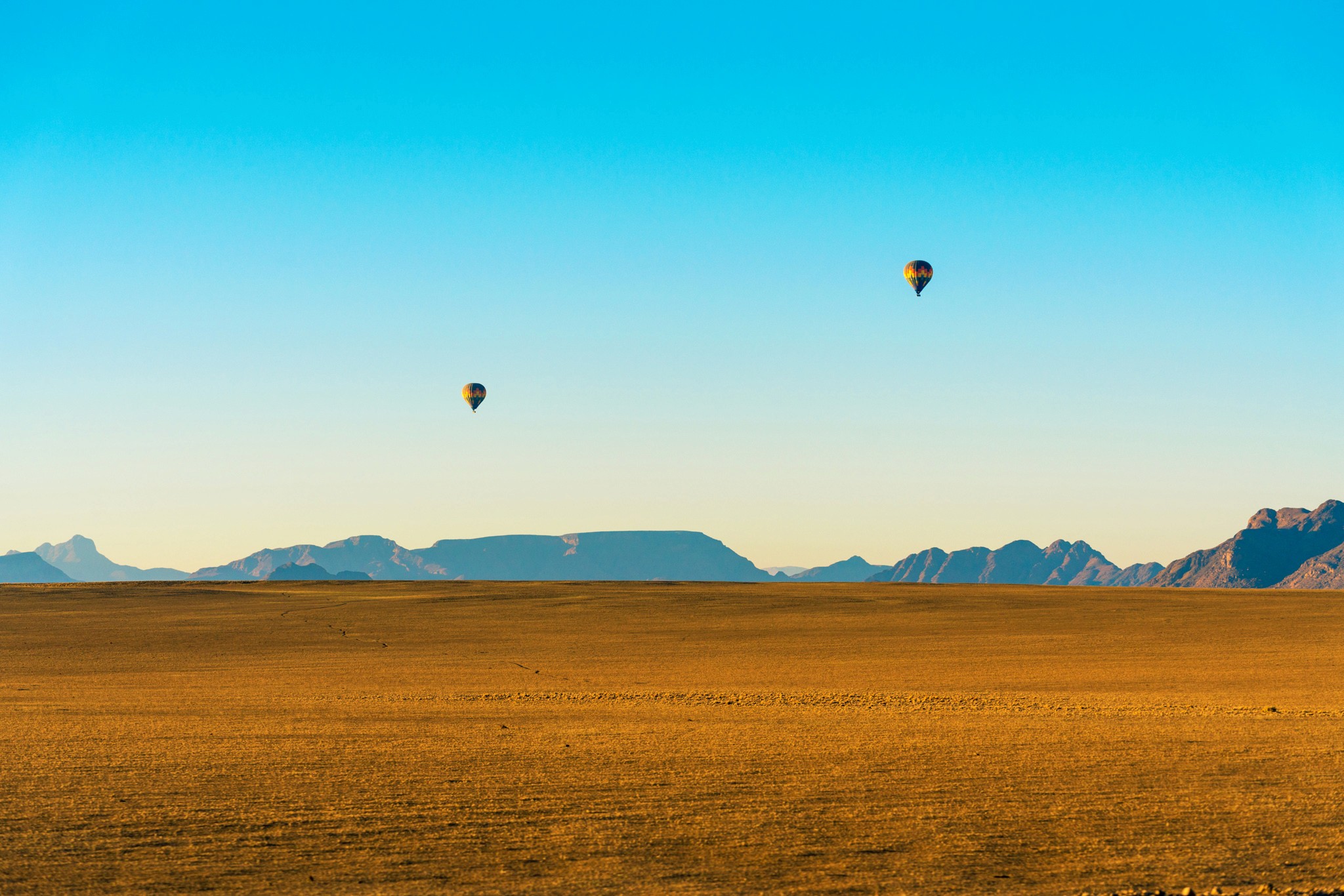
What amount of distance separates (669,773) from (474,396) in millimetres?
56966

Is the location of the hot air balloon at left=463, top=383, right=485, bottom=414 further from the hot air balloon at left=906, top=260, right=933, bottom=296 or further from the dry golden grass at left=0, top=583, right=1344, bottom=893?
Result: the dry golden grass at left=0, top=583, right=1344, bottom=893

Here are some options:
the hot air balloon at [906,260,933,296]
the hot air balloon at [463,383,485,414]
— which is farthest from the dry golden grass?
the hot air balloon at [463,383,485,414]

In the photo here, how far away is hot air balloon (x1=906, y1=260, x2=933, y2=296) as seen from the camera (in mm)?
53781

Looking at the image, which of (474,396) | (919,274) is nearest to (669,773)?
(919,274)

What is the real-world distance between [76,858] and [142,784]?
2938 mm

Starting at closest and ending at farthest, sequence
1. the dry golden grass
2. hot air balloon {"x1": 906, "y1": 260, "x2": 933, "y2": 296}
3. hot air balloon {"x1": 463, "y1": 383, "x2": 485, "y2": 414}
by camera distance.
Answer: the dry golden grass → hot air balloon {"x1": 906, "y1": 260, "x2": 933, "y2": 296} → hot air balloon {"x1": 463, "y1": 383, "x2": 485, "y2": 414}

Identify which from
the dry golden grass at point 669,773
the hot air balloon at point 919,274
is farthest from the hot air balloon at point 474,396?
the dry golden grass at point 669,773

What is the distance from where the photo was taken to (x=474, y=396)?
67688 millimetres

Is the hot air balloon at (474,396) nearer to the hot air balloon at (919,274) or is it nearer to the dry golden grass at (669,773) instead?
the hot air balloon at (919,274)

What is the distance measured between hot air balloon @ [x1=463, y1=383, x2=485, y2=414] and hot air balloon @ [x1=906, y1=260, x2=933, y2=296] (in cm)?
2812

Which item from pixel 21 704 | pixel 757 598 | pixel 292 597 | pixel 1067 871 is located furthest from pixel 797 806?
pixel 292 597

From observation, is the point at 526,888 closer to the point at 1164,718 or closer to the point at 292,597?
the point at 1164,718

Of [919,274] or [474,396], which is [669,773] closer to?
[919,274]

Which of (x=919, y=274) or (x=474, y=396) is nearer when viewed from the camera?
(x=919, y=274)
